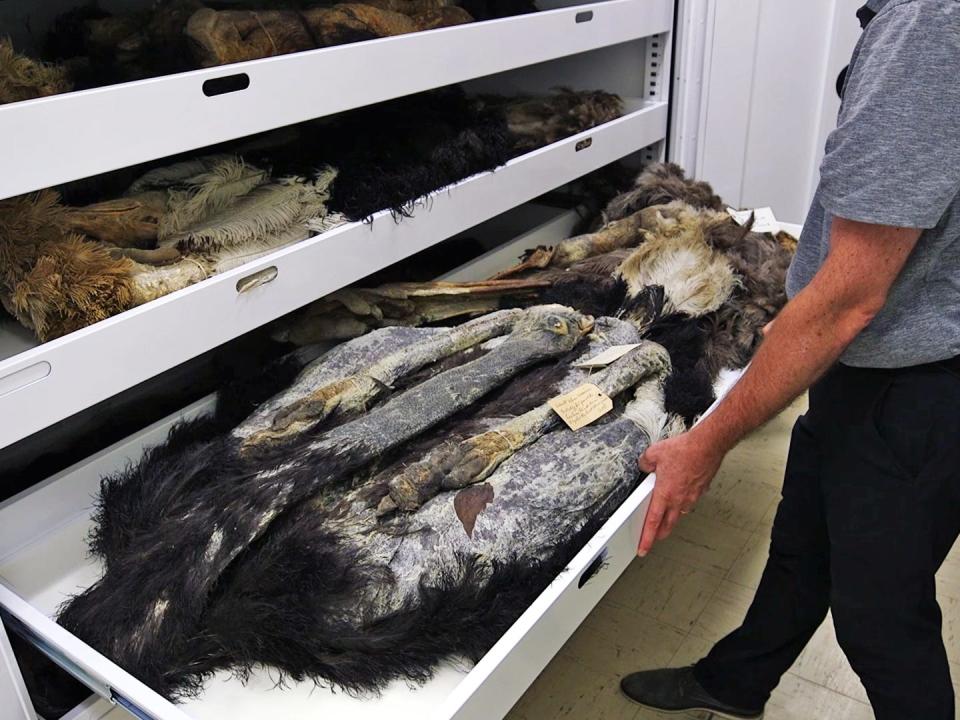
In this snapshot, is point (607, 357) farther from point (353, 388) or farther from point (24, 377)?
point (24, 377)

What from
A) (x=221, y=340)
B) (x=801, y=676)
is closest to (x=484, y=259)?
(x=221, y=340)

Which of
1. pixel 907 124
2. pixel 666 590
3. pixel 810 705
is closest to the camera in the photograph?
pixel 907 124

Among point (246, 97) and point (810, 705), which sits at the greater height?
point (246, 97)

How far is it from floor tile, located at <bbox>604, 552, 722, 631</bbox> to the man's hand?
0.59 m

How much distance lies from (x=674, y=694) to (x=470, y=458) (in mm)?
648

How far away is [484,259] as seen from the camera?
5.89 ft

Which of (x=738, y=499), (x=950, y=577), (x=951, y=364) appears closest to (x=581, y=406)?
(x=951, y=364)

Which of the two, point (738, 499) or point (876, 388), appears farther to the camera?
point (738, 499)

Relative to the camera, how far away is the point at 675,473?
1.16 meters

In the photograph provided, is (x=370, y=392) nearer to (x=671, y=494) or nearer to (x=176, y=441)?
(x=176, y=441)

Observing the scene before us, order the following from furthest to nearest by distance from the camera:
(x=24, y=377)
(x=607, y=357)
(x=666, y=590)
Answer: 1. (x=666, y=590)
2. (x=607, y=357)
3. (x=24, y=377)

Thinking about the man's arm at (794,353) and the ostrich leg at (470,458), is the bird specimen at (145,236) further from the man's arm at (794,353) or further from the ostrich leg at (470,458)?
the man's arm at (794,353)

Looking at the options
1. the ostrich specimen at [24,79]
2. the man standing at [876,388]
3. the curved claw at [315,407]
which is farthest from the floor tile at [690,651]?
the ostrich specimen at [24,79]

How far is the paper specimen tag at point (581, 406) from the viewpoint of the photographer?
4.02 ft
